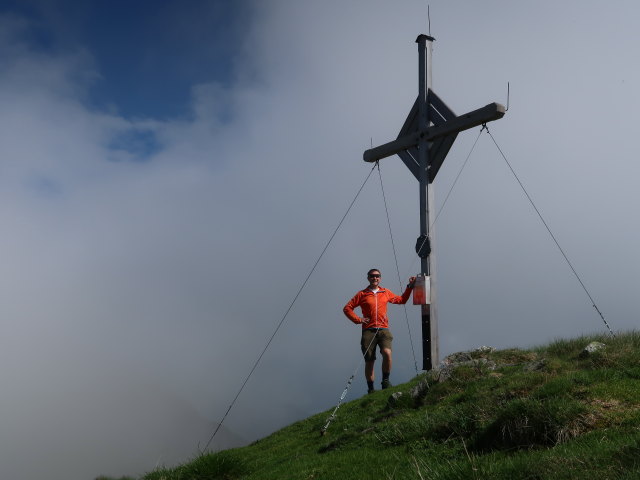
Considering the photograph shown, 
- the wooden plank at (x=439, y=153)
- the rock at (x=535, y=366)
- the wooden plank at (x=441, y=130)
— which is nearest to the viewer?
the rock at (x=535, y=366)

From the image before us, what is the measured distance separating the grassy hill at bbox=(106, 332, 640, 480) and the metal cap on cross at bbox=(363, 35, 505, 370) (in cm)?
176

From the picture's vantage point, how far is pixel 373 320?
1420 centimetres

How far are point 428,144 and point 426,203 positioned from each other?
1528 mm

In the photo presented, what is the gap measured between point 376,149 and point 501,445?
34.2 ft

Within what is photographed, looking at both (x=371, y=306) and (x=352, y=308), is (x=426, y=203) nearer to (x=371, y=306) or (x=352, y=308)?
(x=371, y=306)

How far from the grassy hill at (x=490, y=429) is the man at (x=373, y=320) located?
228cm

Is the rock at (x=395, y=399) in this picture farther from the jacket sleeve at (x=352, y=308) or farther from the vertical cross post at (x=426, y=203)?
the jacket sleeve at (x=352, y=308)

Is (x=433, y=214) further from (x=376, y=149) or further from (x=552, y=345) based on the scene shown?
(x=552, y=345)

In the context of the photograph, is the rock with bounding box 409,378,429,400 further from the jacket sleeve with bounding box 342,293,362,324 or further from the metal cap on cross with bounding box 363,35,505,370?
the jacket sleeve with bounding box 342,293,362,324

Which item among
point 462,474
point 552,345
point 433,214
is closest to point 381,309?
point 433,214

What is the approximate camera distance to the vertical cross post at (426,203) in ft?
44.0

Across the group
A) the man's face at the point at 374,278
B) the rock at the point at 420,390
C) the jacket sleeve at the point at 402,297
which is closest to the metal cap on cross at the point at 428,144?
the jacket sleeve at the point at 402,297

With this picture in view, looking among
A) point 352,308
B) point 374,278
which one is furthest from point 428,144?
point 352,308

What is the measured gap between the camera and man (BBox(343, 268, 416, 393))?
1417cm
